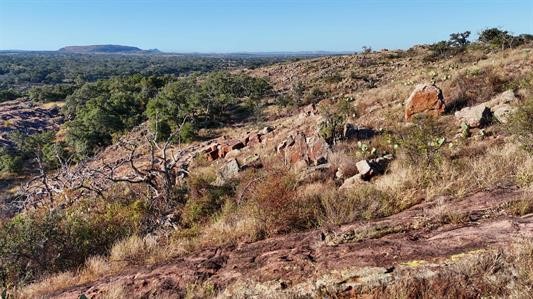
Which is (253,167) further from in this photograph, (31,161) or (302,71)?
(302,71)

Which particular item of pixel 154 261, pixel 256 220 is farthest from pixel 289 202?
pixel 154 261

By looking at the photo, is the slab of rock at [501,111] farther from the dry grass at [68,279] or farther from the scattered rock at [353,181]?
the dry grass at [68,279]

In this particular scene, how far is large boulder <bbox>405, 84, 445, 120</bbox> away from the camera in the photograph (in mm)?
12547

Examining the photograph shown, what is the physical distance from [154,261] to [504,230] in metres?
4.11

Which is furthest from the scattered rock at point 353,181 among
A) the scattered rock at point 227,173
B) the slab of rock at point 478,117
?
the slab of rock at point 478,117

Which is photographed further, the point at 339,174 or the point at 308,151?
the point at 308,151

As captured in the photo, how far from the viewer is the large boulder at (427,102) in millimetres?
12547

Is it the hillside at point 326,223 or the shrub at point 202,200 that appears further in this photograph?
the shrub at point 202,200

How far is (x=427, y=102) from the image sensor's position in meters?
12.6

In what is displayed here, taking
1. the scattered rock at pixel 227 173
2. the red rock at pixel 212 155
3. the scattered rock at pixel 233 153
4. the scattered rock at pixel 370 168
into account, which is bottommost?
the red rock at pixel 212 155

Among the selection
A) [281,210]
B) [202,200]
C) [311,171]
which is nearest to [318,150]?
[311,171]

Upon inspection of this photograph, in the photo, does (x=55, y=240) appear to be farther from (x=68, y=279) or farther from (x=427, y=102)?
(x=427, y=102)

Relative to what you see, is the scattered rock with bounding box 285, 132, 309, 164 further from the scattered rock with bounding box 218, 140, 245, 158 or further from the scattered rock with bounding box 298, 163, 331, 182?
the scattered rock with bounding box 218, 140, 245, 158

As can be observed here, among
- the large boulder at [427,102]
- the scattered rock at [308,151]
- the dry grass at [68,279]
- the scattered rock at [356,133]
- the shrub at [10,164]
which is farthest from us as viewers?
the shrub at [10,164]
